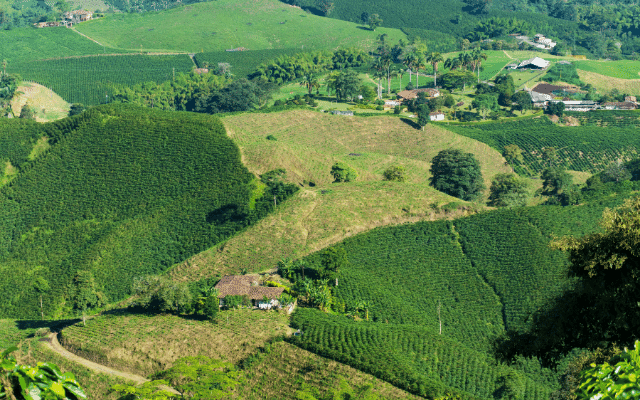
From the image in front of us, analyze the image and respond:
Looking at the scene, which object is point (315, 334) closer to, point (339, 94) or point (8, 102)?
point (339, 94)

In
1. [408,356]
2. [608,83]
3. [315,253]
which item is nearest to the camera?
[408,356]

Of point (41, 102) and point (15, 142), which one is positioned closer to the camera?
point (15, 142)

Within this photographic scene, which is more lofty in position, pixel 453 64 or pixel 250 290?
pixel 453 64

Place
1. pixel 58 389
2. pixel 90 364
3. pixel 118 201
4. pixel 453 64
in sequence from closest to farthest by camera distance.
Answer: pixel 58 389
pixel 90 364
pixel 118 201
pixel 453 64

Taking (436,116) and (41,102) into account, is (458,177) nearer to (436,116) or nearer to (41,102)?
(436,116)

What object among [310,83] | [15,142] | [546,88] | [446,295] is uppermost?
[15,142]

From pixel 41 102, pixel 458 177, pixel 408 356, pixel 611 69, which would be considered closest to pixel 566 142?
pixel 458 177

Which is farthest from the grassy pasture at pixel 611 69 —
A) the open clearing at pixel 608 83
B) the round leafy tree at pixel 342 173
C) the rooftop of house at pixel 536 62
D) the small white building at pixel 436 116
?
the round leafy tree at pixel 342 173

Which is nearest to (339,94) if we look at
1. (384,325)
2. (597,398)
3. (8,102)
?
(8,102)

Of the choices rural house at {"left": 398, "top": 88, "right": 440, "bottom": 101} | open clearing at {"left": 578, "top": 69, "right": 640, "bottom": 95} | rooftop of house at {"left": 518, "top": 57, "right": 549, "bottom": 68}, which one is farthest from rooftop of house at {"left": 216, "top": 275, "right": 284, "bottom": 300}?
open clearing at {"left": 578, "top": 69, "right": 640, "bottom": 95}
